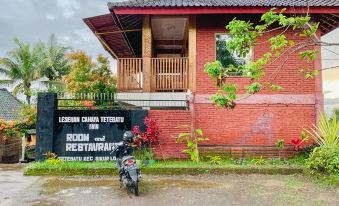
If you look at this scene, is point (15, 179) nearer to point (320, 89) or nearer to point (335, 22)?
point (320, 89)

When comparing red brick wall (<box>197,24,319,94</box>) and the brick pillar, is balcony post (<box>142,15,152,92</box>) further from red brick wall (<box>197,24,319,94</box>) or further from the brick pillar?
the brick pillar

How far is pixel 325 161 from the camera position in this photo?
9.12 m

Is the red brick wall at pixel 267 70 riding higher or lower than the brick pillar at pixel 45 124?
higher

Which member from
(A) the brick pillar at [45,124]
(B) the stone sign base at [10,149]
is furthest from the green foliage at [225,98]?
(B) the stone sign base at [10,149]

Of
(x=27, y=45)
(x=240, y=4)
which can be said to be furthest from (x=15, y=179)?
(x=27, y=45)

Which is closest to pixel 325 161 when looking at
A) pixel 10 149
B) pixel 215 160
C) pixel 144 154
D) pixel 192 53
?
pixel 215 160

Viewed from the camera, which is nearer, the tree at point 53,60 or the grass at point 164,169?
the grass at point 164,169

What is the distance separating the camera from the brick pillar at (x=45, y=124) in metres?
10.7

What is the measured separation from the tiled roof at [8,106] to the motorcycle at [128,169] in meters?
21.1

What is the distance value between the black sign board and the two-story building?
3.49ft

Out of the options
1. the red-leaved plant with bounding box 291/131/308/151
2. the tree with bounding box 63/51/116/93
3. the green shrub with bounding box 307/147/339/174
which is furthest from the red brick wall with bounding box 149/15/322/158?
the tree with bounding box 63/51/116/93

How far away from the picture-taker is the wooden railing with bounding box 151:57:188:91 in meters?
12.5

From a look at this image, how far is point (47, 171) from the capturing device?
9836 millimetres

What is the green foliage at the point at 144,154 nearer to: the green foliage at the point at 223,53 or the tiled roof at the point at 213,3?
the green foliage at the point at 223,53
